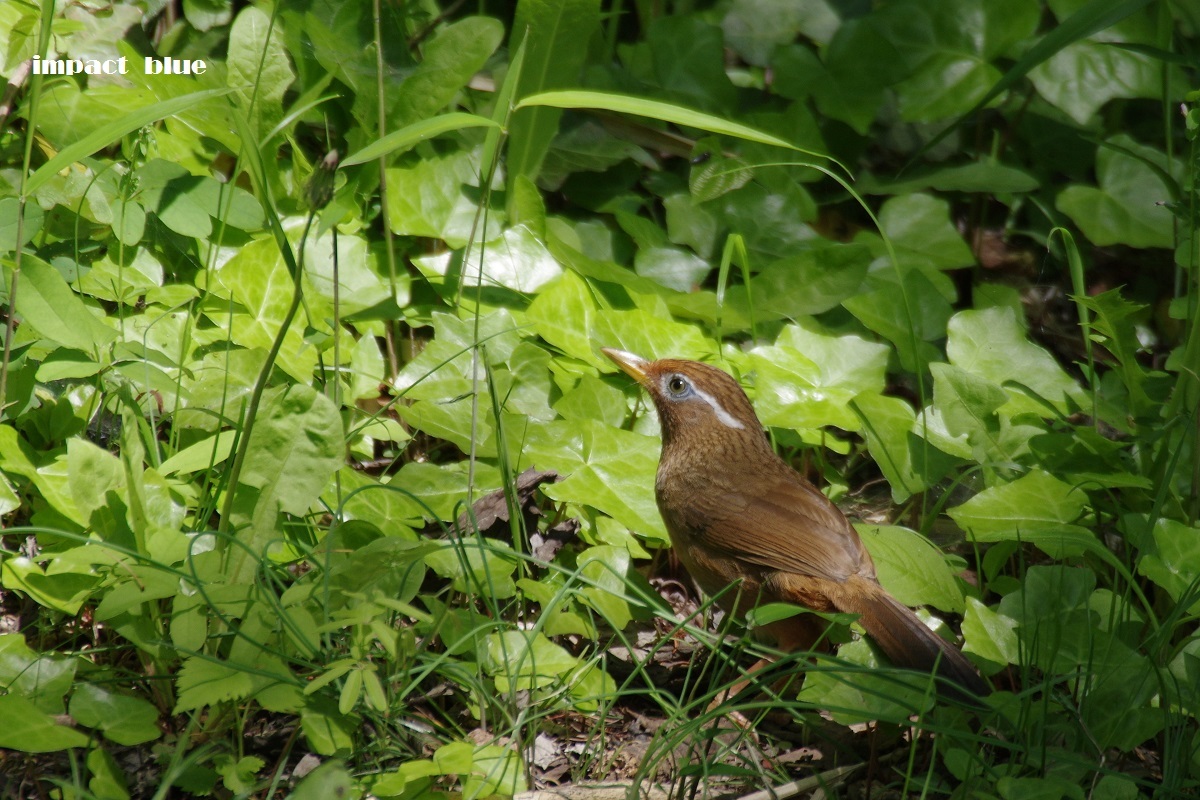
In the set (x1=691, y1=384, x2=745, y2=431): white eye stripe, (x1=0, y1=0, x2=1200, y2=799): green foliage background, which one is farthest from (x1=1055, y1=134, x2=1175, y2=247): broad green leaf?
(x1=691, y1=384, x2=745, y2=431): white eye stripe

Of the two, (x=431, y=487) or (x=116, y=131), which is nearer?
(x=116, y=131)

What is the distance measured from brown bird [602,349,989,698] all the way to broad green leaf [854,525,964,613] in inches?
2.9

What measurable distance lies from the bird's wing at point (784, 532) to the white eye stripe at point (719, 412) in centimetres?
31

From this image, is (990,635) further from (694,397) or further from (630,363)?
(630,363)

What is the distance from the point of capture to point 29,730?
2.25 m

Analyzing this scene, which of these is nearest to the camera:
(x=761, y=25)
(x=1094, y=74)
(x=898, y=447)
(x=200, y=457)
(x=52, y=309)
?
(x=200, y=457)

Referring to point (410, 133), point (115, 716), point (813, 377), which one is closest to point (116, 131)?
point (410, 133)

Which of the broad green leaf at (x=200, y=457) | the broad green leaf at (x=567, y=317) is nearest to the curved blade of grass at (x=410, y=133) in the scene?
the broad green leaf at (x=200, y=457)

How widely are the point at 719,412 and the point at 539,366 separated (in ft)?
2.18

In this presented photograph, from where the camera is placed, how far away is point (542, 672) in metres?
2.73

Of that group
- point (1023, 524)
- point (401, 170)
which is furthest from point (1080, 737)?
point (401, 170)

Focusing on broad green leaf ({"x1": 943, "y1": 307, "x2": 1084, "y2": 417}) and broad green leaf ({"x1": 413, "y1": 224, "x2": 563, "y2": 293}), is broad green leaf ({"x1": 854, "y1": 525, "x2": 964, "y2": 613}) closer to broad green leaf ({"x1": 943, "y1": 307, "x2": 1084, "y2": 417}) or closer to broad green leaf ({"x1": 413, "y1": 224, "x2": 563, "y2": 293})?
broad green leaf ({"x1": 943, "y1": 307, "x2": 1084, "y2": 417})

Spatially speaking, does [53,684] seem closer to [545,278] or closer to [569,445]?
[569,445]

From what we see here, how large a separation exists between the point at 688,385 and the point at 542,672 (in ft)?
4.80
